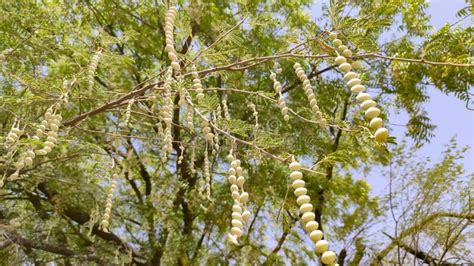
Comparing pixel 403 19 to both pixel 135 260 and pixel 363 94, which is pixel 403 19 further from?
pixel 363 94

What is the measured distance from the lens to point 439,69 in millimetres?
3268

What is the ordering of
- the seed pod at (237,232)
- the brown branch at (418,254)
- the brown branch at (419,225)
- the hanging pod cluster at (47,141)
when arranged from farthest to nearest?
the brown branch at (418,254), the brown branch at (419,225), the hanging pod cluster at (47,141), the seed pod at (237,232)

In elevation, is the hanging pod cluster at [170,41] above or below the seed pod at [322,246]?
above

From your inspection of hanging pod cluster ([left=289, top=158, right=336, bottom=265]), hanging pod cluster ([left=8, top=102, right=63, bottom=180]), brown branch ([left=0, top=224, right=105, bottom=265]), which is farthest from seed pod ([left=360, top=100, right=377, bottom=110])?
brown branch ([left=0, top=224, right=105, bottom=265])

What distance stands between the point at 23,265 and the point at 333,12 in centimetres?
329

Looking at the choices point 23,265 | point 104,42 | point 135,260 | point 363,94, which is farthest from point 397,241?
point 363,94

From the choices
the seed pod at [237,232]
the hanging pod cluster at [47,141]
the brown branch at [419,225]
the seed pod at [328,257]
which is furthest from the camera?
the brown branch at [419,225]

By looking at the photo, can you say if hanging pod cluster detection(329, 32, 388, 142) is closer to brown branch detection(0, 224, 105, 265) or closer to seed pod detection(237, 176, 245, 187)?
seed pod detection(237, 176, 245, 187)

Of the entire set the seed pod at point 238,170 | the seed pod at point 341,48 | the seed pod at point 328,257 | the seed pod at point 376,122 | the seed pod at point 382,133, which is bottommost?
the seed pod at point 328,257

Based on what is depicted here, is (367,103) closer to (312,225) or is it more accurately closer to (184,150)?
(312,225)

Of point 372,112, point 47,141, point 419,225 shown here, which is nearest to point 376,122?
point 372,112

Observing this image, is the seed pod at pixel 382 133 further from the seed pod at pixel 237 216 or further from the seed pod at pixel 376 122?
the seed pod at pixel 237 216

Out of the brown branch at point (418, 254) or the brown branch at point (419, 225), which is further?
the brown branch at point (418, 254)

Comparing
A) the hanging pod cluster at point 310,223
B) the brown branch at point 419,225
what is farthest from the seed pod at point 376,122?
the brown branch at point 419,225
